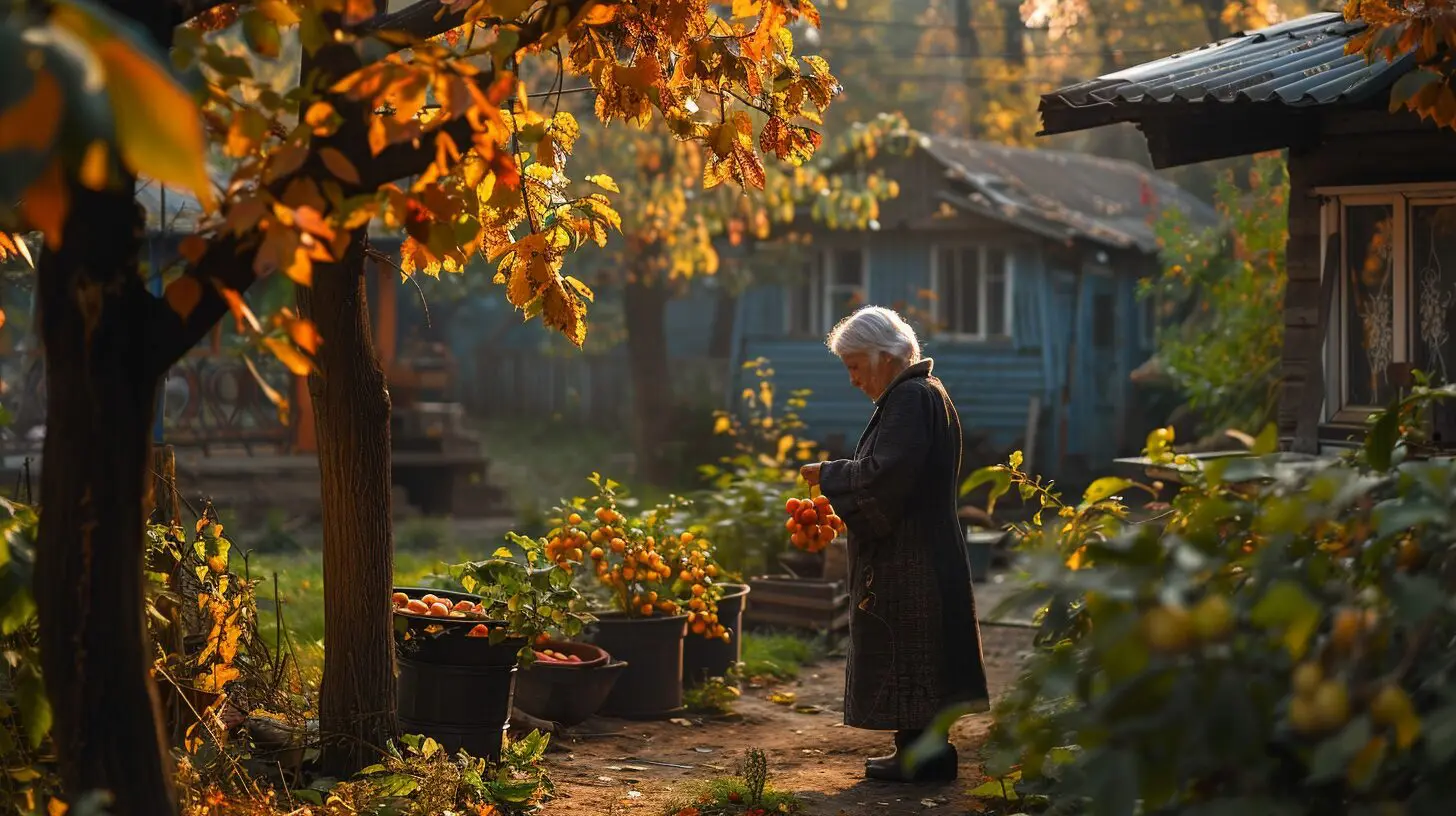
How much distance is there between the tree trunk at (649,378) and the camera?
2077 cm

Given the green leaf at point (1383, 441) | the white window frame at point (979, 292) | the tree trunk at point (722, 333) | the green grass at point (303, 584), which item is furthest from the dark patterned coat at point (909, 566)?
the tree trunk at point (722, 333)

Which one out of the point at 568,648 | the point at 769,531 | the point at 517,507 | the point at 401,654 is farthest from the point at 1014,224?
the point at 401,654

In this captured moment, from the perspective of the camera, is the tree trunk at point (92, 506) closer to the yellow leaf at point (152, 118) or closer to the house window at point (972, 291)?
the yellow leaf at point (152, 118)

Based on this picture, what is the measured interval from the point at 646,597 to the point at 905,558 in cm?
175

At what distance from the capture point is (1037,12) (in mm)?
33312

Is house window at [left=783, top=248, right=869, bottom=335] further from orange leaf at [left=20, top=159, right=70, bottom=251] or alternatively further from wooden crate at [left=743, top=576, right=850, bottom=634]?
orange leaf at [left=20, top=159, right=70, bottom=251]

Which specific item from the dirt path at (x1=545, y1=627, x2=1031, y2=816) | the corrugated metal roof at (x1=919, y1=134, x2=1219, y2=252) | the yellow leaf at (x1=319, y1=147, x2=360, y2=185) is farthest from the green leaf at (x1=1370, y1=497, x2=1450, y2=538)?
the corrugated metal roof at (x1=919, y1=134, x2=1219, y2=252)

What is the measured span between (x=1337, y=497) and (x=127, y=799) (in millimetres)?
2400

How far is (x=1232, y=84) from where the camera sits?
7.98 m

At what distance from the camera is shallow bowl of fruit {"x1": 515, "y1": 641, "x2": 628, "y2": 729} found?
7.00m

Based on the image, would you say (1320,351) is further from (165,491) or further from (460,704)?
(165,491)

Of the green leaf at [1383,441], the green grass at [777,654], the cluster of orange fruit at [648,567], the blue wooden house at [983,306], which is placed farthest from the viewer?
the blue wooden house at [983,306]

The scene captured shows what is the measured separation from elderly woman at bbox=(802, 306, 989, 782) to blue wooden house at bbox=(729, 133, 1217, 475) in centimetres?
1413

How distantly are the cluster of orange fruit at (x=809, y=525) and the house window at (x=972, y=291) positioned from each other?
48.6 ft
